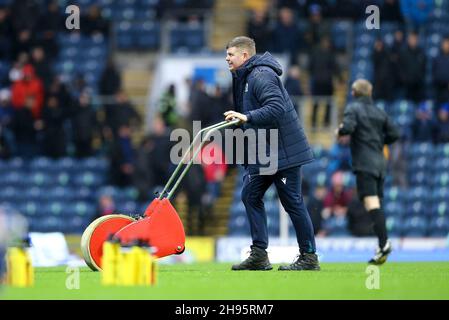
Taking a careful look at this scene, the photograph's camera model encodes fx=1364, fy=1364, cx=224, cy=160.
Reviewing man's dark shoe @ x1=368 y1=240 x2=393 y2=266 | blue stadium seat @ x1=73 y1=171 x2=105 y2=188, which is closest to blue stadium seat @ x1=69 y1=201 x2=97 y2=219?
blue stadium seat @ x1=73 y1=171 x2=105 y2=188

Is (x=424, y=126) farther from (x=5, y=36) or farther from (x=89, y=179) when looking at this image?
(x=5, y=36)

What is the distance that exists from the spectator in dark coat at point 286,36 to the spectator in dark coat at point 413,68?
2430mm

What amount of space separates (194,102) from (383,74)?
373 cm

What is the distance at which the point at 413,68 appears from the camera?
87.4 ft

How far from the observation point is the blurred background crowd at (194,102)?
82.9ft

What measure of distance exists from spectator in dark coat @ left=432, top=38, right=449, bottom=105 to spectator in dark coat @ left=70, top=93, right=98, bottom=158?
22.1 ft

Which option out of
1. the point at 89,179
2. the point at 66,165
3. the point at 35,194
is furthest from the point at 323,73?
the point at 35,194

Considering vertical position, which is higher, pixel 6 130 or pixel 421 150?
pixel 6 130

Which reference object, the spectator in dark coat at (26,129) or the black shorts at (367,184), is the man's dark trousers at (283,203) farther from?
the spectator in dark coat at (26,129)

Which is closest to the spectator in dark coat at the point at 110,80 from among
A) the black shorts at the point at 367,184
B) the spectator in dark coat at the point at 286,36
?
the spectator in dark coat at the point at 286,36

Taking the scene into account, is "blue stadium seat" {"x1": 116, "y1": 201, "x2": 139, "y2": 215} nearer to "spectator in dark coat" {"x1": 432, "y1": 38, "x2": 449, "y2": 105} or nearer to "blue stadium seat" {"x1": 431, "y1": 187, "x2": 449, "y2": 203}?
"blue stadium seat" {"x1": 431, "y1": 187, "x2": 449, "y2": 203}

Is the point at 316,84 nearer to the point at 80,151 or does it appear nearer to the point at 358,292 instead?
the point at 80,151

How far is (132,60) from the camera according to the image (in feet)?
99.0

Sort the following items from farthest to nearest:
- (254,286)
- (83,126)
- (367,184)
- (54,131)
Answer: (54,131)
(83,126)
(367,184)
(254,286)
